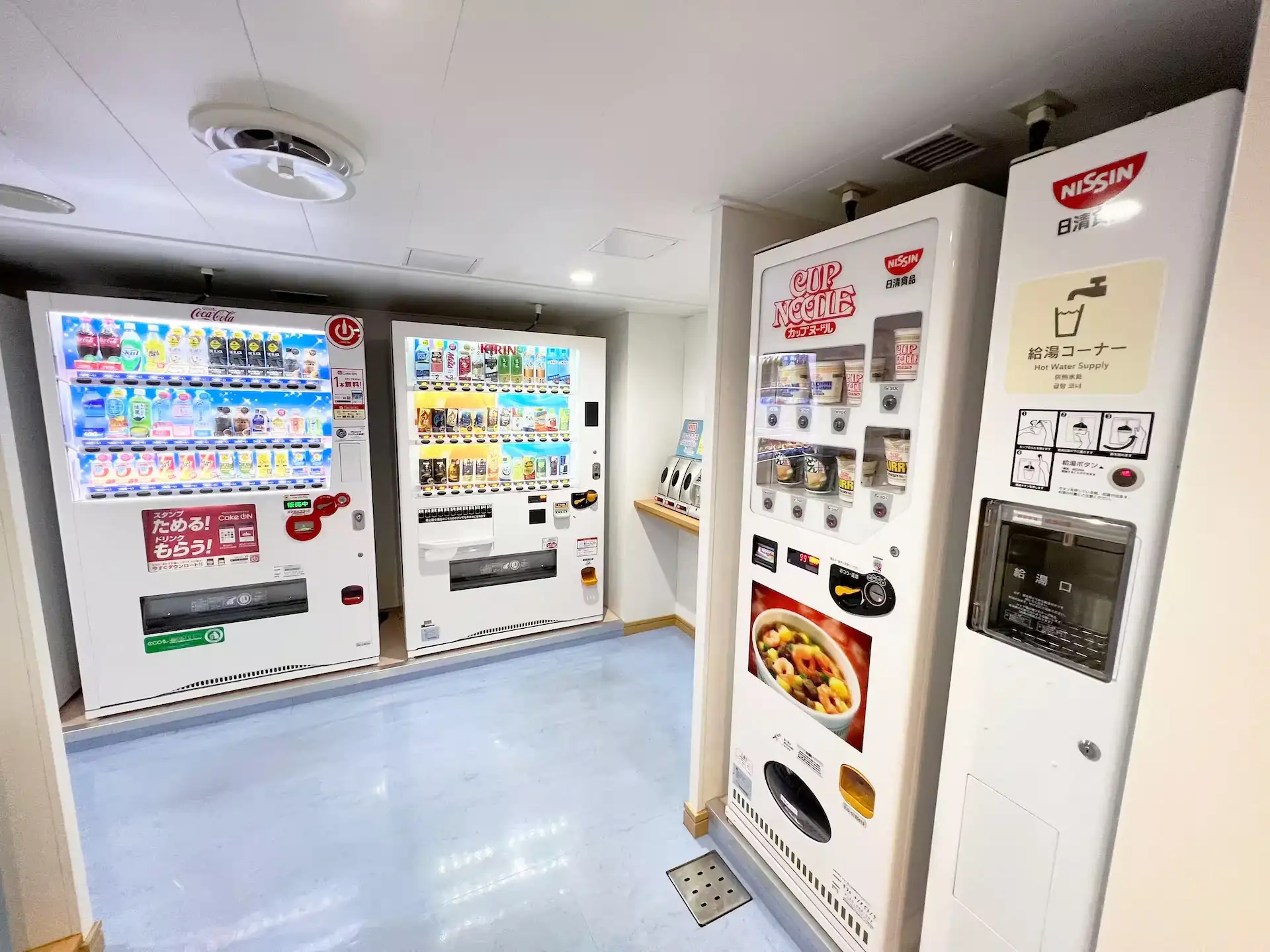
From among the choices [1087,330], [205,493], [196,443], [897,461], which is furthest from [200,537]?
[1087,330]

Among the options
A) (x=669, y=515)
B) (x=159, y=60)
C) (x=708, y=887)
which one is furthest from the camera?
(x=669, y=515)

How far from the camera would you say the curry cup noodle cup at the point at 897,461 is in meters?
1.25

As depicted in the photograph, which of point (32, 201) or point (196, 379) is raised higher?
point (32, 201)

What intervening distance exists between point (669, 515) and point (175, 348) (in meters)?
2.71

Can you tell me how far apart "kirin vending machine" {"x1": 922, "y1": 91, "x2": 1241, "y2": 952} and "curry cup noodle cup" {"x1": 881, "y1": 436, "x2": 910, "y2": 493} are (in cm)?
17

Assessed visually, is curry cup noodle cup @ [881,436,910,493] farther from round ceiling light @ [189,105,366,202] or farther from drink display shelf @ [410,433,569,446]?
drink display shelf @ [410,433,569,446]

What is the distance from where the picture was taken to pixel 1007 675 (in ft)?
3.51

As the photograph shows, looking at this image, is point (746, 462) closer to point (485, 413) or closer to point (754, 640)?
→ point (754, 640)

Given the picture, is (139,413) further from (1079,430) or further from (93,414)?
(1079,430)

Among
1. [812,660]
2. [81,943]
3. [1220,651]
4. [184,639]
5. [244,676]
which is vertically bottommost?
[81,943]

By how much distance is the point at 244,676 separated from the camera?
108 inches

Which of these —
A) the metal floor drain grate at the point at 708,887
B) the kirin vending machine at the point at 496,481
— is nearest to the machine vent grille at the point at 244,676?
Answer: the kirin vending machine at the point at 496,481

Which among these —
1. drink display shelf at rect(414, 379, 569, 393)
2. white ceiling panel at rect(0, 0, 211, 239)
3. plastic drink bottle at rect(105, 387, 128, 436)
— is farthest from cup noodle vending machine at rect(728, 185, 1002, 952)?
plastic drink bottle at rect(105, 387, 128, 436)

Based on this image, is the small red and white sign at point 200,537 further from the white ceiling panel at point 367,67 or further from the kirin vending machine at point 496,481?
the white ceiling panel at point 367,67
